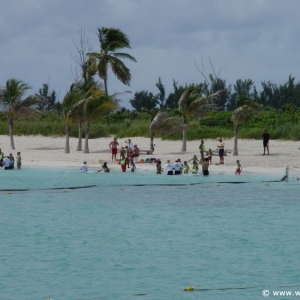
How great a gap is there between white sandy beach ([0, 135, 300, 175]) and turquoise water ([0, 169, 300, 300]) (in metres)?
5.09

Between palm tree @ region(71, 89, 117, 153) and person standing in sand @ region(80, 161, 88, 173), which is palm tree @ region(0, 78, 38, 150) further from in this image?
person standing in sand @ region(80, 161, 88, 173)

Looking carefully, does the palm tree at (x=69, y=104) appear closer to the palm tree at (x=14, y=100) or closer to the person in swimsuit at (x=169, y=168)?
the palm tree at (x=14, y=100)

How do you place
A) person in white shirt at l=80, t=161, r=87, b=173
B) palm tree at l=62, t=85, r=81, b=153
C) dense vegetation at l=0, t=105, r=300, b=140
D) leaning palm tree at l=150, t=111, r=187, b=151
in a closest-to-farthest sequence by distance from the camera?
person in white shirt at l=80, t=161, r=87, b=173 < leaning palm tree at l=150, t=111, r=187, b=151 < palm tree at l=62, t=85, r=81, b=153 < dense vegetation at l=0, t=105, r=300, b=140

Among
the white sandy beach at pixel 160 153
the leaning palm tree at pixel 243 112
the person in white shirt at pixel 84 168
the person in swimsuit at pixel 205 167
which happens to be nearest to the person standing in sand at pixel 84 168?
the person in white shirt at pixel 84 168

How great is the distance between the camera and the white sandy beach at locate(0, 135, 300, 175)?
36.8 metres

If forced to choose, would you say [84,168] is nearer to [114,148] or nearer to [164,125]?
[114,148]

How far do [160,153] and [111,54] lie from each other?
32.0 feet

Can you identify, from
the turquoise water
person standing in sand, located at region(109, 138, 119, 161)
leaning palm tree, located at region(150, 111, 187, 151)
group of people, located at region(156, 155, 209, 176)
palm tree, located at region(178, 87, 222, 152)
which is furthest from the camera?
palm tree, located at region(178, 87, 222, 152)

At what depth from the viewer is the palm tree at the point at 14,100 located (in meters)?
46.0

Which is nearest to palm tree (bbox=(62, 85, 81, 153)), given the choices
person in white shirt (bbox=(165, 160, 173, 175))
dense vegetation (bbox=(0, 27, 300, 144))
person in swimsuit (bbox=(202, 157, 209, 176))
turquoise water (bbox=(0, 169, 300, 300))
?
dense vegetation (bbox=(0, 27, 300, 144))

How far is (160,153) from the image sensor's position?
4206cm

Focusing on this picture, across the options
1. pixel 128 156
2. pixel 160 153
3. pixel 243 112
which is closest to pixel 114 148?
pixel 128 156

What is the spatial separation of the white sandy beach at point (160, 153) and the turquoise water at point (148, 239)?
200 inches

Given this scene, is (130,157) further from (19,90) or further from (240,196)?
(19,90)
